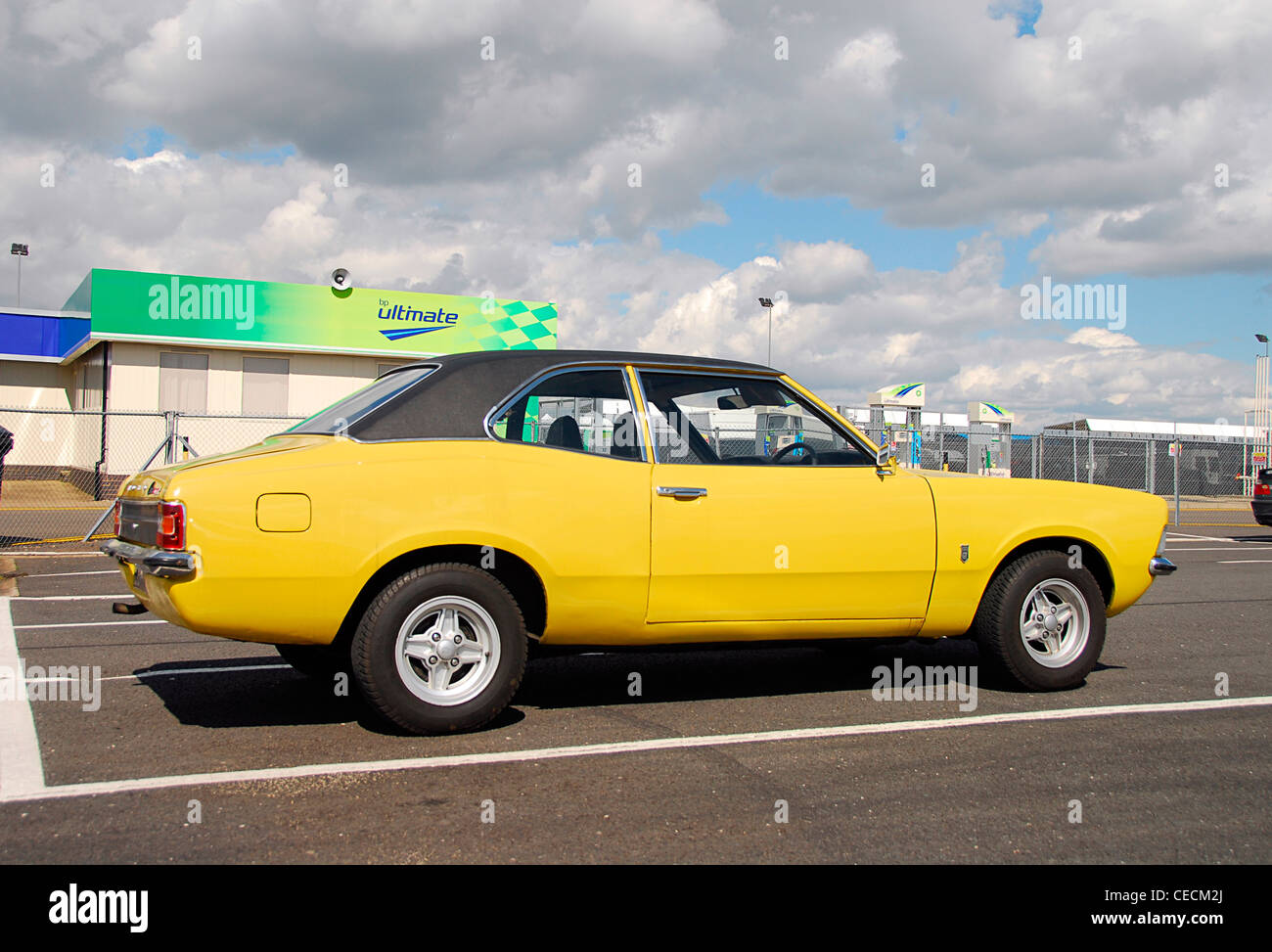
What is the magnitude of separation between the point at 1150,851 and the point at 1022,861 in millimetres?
467

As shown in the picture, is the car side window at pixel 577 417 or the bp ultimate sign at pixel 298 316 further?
the bp ultimate sign at pixel 298 316

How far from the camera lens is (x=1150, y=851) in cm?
347

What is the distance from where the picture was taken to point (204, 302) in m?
25.3

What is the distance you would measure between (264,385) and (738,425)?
76.4ft

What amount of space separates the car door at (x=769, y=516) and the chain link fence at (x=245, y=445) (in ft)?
32.7

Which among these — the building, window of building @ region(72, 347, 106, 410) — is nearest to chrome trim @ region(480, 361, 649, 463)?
the building

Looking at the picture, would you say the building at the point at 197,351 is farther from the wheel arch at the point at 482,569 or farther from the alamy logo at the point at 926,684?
the wheel arch at the point at 482,569

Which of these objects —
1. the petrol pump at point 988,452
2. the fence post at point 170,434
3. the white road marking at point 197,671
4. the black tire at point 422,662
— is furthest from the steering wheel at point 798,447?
the petrol pump at point 988,452

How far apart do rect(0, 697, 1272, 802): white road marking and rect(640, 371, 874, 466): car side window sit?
129 centimetres

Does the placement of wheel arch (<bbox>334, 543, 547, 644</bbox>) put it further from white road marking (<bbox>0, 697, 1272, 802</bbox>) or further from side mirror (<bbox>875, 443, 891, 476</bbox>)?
side mirror (<bbox>875, 443, 891, 476</bbox>)

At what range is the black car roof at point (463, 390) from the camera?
469 cm
